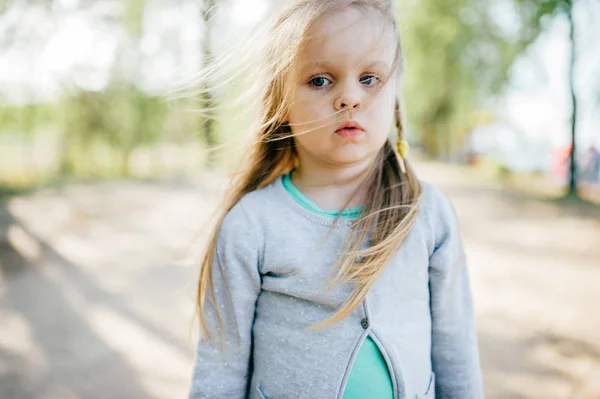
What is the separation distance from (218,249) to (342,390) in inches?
17.0

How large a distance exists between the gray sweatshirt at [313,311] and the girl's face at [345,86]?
0.63ft

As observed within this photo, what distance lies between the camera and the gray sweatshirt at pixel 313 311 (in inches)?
43.4

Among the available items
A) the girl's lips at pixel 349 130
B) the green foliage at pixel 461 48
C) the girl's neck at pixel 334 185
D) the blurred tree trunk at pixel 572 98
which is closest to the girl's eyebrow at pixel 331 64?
the girl's lips at pixel 349 130

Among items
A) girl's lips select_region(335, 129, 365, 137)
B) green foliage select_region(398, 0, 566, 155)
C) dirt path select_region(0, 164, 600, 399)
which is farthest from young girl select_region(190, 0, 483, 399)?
green foliage select_region(398, 0, 566, 155)

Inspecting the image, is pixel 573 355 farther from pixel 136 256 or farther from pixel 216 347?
pixel 136 256

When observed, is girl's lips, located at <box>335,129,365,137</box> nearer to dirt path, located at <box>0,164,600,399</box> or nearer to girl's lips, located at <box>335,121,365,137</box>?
girl's lips, located at <box>335,121,365,137</box>

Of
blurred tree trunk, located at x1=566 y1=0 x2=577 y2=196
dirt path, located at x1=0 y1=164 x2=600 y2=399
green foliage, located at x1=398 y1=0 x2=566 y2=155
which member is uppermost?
green foliage, located at x1=398 y1=0 x2=566 y2=155

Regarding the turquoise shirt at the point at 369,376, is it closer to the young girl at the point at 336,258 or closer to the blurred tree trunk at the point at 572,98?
the young girl at the point at 336,258

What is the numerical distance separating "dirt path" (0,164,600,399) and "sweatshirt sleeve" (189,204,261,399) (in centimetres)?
31

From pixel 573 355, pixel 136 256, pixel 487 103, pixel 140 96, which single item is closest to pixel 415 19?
pixel 487 103

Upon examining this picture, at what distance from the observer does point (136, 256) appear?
4.87 metres

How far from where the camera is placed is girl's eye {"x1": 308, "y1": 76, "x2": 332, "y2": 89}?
109 centimetres

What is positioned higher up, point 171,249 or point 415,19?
point 415,19

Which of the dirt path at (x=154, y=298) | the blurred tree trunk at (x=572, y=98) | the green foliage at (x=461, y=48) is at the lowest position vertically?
the dirt path at (x=154, y=298)
